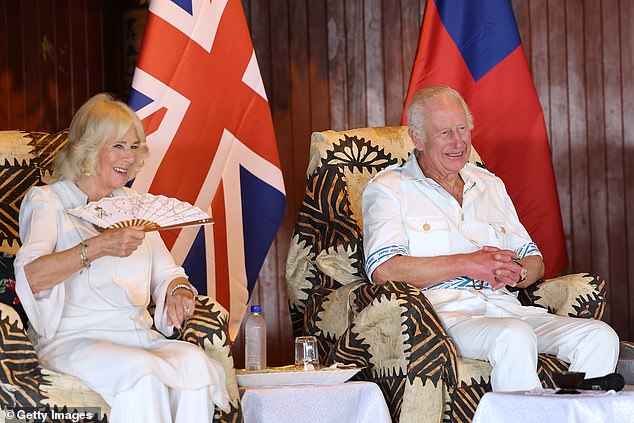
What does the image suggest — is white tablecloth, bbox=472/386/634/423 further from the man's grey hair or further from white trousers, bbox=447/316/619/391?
the man's grey hair

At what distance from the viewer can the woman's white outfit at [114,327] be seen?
264cm

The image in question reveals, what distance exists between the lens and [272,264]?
5277mm

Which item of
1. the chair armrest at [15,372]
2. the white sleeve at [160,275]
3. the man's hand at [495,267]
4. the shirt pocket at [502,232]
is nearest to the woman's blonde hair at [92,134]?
the white sleeve at [160,275]

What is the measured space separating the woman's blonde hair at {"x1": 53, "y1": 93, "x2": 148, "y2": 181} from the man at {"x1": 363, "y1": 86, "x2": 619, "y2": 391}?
3.06 feet

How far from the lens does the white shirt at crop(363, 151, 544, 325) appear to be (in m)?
3.38

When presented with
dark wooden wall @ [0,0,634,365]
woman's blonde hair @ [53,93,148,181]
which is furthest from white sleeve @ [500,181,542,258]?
dark wooden wall @ [0,0,634,365]

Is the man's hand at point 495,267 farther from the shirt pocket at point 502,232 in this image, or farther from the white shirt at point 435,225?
the shirt pocket at point 502,232

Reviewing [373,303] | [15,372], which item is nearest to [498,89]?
[373,303]

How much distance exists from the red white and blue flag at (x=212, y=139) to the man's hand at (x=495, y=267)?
1146 mm

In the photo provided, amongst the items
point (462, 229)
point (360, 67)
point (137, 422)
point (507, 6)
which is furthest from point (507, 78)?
point (137, 422)

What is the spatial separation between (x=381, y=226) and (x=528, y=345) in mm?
672

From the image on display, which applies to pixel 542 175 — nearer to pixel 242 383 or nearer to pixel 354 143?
pixel 354 143

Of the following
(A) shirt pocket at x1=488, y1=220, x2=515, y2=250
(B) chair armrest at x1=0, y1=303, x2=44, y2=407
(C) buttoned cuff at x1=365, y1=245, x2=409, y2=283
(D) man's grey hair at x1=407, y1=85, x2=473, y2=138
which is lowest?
(B) chair armrest at x1=0, y1=303, x2=44, y2=407

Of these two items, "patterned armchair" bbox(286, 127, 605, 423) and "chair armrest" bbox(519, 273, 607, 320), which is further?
"chair armrest" bbox(519, 273, 607, 320)
